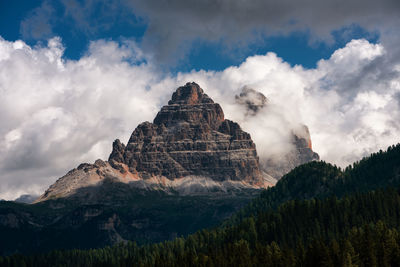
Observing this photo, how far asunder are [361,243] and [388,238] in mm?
8569

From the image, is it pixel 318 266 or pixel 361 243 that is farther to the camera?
pixel 361 243

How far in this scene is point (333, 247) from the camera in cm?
19150

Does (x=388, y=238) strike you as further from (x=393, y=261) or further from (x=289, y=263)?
(x=289, y=263)

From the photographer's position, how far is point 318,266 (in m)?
186

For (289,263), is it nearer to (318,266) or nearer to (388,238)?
(318,266)

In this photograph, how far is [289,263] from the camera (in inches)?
7840

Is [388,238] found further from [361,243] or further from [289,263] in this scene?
[289,263]

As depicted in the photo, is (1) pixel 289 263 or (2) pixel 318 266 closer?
(2) pixel 318 266

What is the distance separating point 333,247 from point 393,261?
18.9 metres

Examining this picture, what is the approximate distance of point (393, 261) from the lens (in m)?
191

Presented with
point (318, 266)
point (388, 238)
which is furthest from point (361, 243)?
point (318, 266)

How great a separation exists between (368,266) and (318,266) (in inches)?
678

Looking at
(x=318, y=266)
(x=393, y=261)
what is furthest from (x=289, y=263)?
(x=393, y=261)

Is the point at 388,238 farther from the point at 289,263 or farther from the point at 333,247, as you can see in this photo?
the point at 289,263
